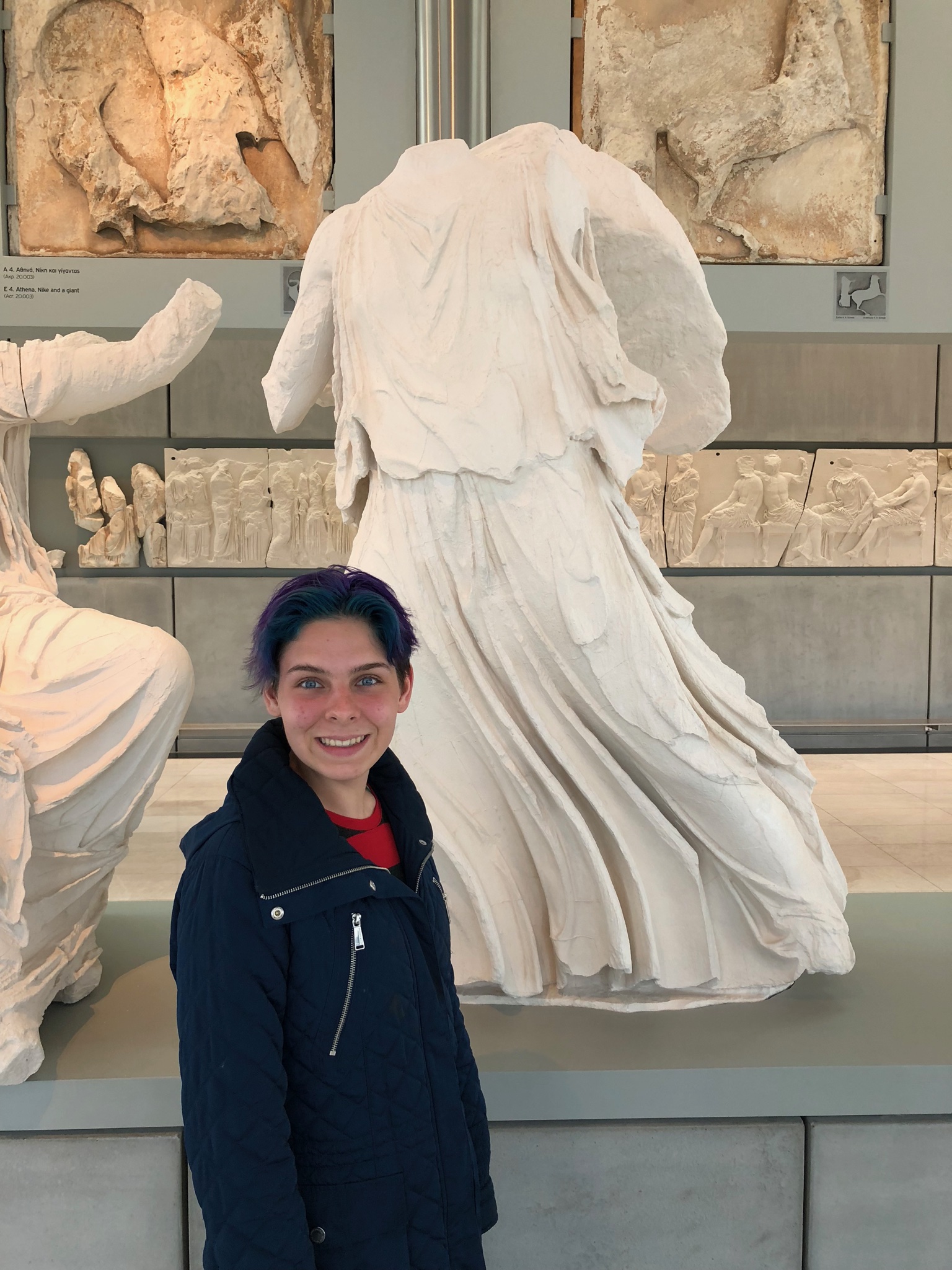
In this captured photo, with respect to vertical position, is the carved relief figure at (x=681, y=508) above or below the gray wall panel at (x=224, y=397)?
below

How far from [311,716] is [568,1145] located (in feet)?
4.22

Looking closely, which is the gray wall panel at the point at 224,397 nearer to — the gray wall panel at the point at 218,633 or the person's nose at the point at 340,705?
the gray wall panel at the point at 218,633

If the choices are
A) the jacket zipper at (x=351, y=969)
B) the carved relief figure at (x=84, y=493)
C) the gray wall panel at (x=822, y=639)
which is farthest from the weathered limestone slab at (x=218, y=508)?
the jacket zipper at (x=351, y=969)

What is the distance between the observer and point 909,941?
3.18m

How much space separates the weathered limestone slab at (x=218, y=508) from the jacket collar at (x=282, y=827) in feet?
23.7

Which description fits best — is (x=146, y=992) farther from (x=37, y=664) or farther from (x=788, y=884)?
(x=788, y=884)

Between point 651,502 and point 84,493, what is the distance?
4.24 metres

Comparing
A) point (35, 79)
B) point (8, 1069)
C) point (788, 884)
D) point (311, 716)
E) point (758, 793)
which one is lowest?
point (8, 1069)

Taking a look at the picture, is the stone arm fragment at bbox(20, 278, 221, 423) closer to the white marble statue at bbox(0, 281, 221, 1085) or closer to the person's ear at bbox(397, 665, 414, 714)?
the white marble statue at bbox(0, 281, 221, 1085)

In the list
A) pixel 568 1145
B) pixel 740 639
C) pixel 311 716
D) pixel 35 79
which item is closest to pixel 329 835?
pixel 311 716

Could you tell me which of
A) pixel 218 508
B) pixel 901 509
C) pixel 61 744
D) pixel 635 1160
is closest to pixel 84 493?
pixel 218 508

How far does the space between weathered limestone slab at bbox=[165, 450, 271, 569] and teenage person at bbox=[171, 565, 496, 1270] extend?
7203mm

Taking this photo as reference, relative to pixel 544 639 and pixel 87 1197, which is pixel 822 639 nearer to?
pixel 544 639

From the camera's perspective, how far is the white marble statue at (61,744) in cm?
241
